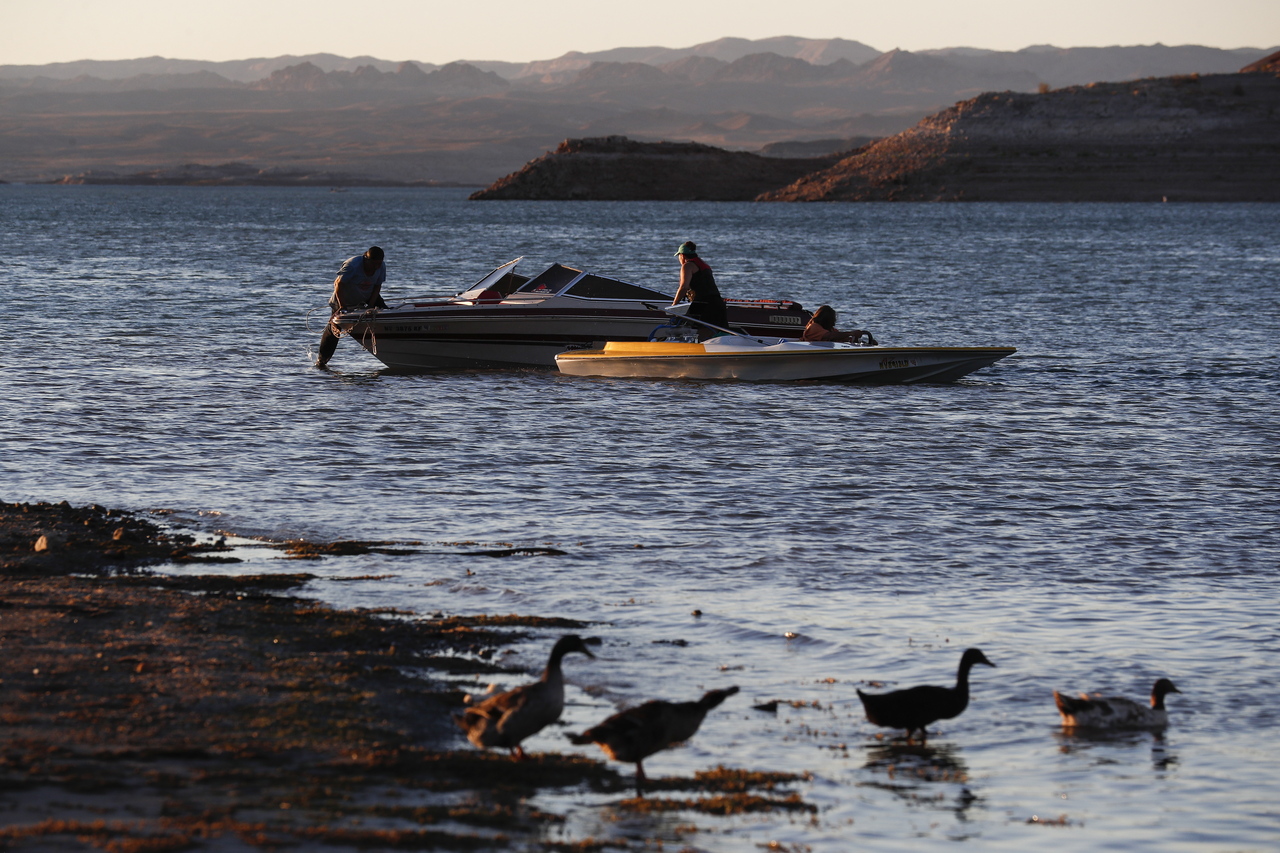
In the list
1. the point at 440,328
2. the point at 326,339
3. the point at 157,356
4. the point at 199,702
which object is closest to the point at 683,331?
A: the point at 440,328

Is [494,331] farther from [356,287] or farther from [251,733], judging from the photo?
[251,733]

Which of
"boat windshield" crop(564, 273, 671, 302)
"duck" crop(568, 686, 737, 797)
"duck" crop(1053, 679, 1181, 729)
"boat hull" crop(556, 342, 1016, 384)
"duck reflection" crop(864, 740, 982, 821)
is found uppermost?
"boat windshield" crop(564, 273, 671, 302)

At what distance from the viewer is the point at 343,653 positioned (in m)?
8.16

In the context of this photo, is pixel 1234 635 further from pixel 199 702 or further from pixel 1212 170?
pixel 1212 170

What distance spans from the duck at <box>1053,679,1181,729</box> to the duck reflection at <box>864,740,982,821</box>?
65cm

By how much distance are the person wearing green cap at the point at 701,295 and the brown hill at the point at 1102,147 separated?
136061 mm

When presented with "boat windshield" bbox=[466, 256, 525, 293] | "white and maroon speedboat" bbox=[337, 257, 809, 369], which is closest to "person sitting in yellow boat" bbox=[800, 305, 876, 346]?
"white and maroon speedboat" bbox=[337, 257, 809, 369]

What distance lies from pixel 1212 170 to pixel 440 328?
141 meters

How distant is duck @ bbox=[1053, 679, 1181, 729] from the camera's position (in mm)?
7379

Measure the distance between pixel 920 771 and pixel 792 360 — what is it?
14.3 m

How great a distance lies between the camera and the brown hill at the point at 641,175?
18912cm

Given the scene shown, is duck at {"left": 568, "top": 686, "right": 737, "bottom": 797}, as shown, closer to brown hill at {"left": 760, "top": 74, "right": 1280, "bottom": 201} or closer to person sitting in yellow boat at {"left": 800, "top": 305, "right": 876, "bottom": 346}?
person sitting in yellow boat at {"left": 800, "top": 305, "right": 876, "bottom": 346}

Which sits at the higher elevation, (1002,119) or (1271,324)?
(1002,119)

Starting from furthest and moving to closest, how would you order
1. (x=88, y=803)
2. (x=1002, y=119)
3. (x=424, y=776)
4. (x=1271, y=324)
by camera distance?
(x=1002, y=119) < (x=1271, y=324) < (x=424, y=776) < (x=88, y=803)
